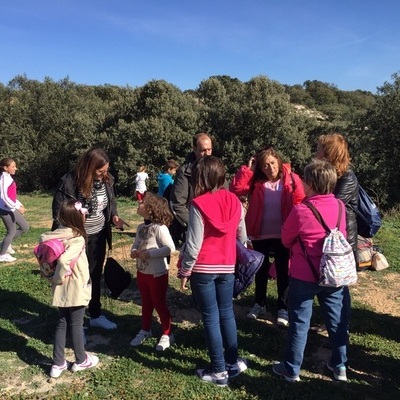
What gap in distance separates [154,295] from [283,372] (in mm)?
1340

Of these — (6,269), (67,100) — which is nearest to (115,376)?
(6,269)

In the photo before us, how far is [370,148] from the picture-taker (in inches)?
835

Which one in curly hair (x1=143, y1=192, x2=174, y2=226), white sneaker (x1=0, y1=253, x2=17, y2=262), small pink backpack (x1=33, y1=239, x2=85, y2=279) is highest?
curly hair (x1=143, y1=192, x2=174, y2=226)

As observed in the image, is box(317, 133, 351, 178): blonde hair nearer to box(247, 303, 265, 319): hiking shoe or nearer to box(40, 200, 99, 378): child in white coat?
box(247, 303, 265, 319): hiking shoe

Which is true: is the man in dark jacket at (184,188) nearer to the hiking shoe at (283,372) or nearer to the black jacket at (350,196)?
the black jacket at (350,196)

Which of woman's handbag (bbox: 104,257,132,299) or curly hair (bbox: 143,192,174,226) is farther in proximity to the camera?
woman's handbag (bbox: 104,257,132,299)

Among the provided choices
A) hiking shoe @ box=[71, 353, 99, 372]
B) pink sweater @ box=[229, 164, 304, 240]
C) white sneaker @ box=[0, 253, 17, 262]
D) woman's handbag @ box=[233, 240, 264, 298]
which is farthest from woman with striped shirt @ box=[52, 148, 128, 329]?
white sneaker @ box=[0, 253, 17, 262]

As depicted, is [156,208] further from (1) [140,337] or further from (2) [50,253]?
(1) [140,337]

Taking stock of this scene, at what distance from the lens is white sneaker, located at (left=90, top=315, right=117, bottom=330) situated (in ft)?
14.2

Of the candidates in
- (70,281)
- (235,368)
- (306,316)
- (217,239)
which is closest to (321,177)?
(217,239)

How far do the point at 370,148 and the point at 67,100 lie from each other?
64.1 feet

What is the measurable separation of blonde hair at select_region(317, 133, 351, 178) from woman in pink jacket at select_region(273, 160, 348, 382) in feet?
1.67

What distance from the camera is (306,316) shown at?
10.5ft

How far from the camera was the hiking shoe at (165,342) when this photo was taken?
3838mm
